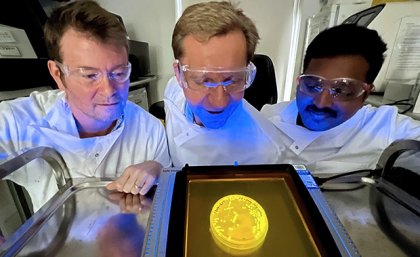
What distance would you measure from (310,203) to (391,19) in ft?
6.17

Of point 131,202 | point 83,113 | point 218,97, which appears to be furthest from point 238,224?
point 83,113

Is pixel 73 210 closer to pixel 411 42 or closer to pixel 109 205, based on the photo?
pixel 109 205

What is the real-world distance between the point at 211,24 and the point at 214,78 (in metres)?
0.19

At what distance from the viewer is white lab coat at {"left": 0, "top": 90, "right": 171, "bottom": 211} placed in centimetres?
89

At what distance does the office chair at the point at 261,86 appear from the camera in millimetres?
1819

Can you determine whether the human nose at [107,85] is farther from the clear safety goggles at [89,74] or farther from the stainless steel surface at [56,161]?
the stainless steel surface at [56,161]

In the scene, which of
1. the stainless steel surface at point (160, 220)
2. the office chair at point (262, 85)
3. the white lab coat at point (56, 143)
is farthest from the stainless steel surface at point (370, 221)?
the office chair at point (262, 85)

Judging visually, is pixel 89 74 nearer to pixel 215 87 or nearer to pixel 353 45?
pixel 215 87

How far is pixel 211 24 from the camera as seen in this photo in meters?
0.81

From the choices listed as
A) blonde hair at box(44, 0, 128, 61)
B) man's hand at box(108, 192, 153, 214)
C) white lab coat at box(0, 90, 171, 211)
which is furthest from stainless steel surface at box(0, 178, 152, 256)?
blonde hair at box(44, 0, 128, 61)

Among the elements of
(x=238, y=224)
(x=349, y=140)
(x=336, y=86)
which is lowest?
(x=349, y=140)

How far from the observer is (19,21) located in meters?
1.53

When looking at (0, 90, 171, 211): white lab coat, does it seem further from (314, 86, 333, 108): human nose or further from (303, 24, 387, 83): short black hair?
(303, 24, 387, 83): short black hair

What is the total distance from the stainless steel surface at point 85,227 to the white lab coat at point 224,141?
1.49 ft
